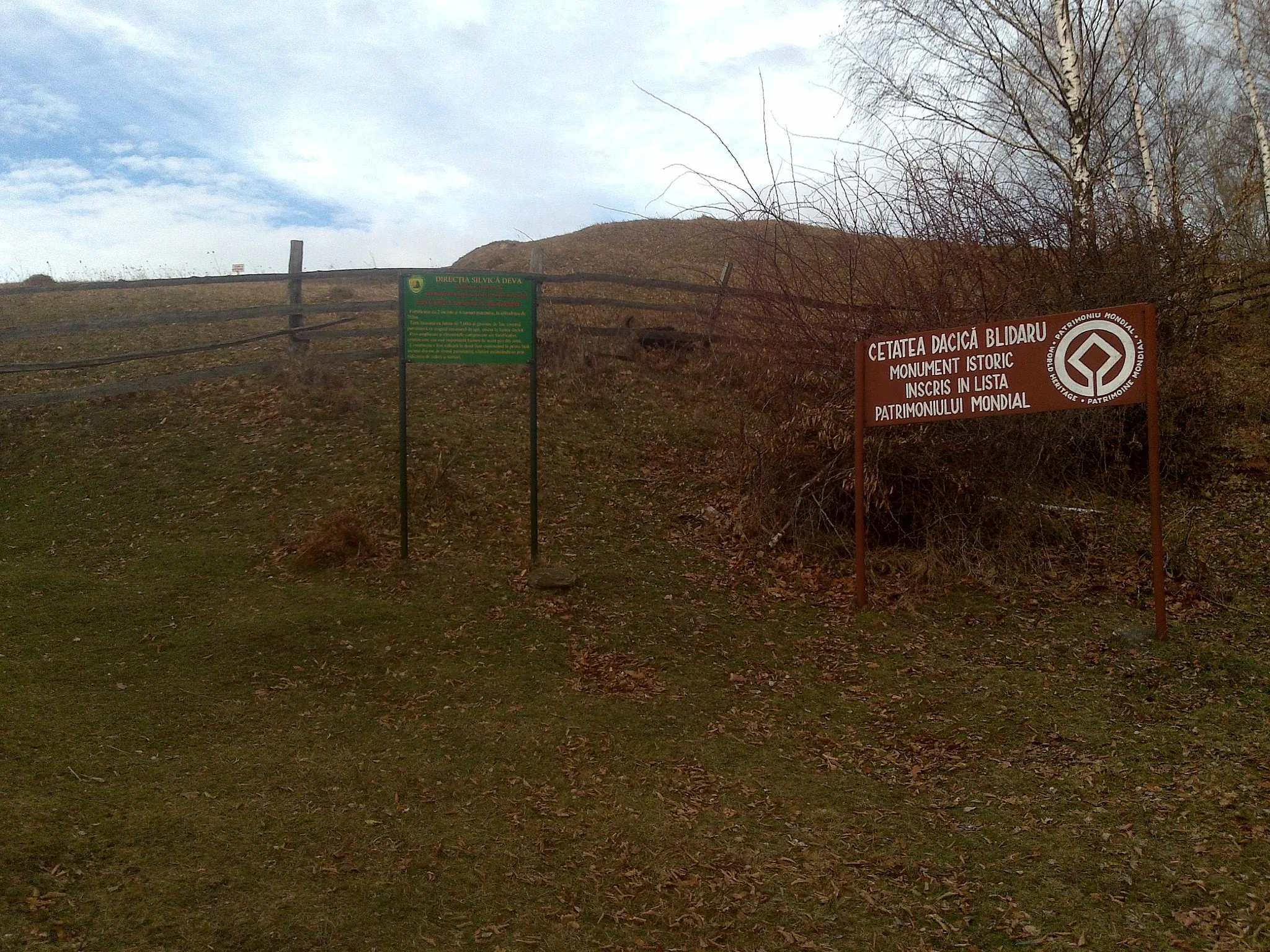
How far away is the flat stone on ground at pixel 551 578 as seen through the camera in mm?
7840

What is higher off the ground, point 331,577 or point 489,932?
point 331,577

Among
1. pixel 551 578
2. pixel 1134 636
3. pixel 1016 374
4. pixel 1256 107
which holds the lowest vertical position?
pixel 1134 636

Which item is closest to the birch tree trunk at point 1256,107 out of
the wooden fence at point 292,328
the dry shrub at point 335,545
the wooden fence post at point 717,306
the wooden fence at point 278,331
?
the wooden fence at point 292,328

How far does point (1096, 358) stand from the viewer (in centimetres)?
646

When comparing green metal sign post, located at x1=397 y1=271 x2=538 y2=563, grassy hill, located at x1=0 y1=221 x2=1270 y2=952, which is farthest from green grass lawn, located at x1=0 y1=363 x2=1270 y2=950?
green metal sign post, located at x1=397 y1=271 x2=538 y2=563

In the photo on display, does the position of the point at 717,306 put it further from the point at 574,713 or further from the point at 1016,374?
the point at 574,713

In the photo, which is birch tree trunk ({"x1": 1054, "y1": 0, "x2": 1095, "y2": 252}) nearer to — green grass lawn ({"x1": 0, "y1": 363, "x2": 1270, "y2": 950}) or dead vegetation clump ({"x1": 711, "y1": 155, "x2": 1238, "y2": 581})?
dead vegetation clump ({"x1": 711, "y1": 155, "x2": 1238, "y2": 581})

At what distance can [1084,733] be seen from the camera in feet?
18.0

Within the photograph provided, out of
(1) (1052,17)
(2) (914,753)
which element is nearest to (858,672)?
(2) (914,753)

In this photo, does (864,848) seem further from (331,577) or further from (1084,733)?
(331,577)

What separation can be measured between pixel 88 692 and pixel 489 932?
355 centimetres

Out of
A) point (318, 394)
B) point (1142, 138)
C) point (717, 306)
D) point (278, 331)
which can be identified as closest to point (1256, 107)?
point (1142, 138)

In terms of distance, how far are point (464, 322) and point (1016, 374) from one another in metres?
4.51

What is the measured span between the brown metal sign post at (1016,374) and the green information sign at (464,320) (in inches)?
117
